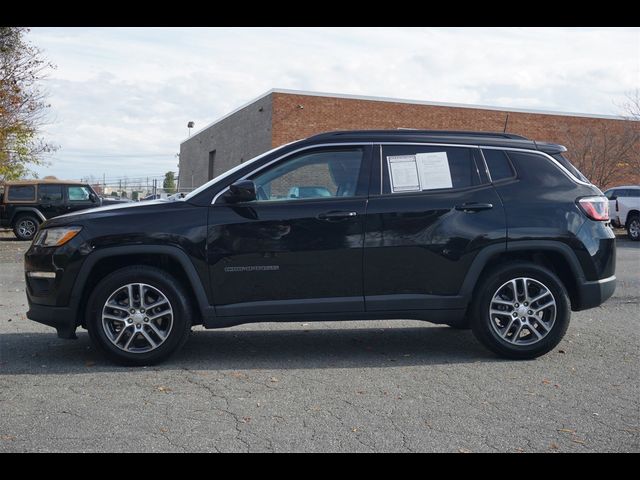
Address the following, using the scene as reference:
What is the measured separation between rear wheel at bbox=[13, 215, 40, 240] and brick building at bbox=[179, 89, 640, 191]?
1345cm

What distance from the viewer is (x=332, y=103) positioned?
33.7 m

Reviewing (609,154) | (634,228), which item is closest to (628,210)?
(634,228)

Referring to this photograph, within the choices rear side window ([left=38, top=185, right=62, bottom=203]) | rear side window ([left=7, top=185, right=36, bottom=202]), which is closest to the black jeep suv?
rear side window ([left=38, top=185, right=62, bottom=203])

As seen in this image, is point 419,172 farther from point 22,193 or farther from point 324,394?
point 22,193

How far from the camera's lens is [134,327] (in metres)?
5.95

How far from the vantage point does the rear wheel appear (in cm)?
2186

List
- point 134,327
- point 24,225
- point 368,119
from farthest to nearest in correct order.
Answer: point 368,119 → point 24,225 → point 134,327

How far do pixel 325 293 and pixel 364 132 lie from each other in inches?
57.4

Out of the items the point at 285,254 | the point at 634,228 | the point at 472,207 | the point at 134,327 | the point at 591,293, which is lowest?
the point at 134,327

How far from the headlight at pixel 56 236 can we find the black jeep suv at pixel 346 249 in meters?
0.02

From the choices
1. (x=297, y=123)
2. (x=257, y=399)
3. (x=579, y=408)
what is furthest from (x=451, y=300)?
(x=297, y=123)

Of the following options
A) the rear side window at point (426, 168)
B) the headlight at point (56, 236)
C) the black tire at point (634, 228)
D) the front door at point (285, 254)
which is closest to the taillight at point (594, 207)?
the rear side window at point (426, 168)

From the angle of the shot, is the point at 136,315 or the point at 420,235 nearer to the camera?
the point at 136,315

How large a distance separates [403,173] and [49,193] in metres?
18.1
